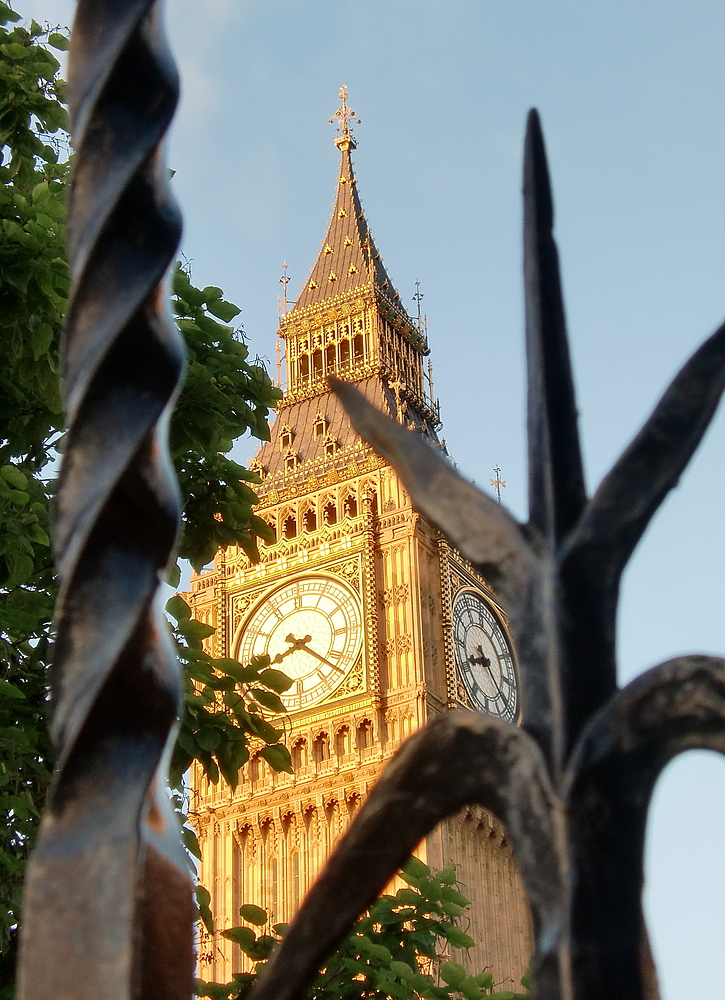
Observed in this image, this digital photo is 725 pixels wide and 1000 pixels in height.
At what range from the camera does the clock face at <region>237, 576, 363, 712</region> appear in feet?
109

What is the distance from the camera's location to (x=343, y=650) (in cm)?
3350

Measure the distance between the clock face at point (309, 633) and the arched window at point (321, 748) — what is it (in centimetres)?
71

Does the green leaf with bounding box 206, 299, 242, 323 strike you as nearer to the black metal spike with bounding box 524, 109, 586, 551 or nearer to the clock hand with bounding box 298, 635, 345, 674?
the black metal spike with bounding box 524, 109, 586, 551

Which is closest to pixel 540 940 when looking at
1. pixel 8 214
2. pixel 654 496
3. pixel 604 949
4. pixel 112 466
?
pixel 604 949

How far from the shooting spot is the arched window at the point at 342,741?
107ft

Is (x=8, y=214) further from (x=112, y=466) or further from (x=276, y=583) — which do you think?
(x=276, y=583)

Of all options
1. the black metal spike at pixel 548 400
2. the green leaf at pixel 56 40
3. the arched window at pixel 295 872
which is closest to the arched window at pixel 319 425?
the arched window at pixel 295 872

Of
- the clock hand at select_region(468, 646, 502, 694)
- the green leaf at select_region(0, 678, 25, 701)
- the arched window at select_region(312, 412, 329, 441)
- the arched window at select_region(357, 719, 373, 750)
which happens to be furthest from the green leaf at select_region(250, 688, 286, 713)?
the arched window at select_region(312, 412, 329, 441)

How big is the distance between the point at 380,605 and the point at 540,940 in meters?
33.1

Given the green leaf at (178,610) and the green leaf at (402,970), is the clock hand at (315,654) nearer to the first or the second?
the green leaf at (178,610)

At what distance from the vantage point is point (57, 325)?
5684 millimetres

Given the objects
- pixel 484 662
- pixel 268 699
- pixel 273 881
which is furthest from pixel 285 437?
pixel 268 699

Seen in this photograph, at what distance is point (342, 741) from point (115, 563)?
31957 mm

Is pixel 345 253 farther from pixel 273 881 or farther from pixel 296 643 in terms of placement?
pixel 273 881
